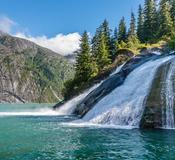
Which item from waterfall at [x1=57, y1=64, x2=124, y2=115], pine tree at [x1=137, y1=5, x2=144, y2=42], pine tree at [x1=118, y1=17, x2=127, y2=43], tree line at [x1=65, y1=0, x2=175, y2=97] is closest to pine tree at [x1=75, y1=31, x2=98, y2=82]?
tree line at [x1=65, y1=0, x2=175, y2=97]

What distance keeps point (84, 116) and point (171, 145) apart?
24806 millimetres

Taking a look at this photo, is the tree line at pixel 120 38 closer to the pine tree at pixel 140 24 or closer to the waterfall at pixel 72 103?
the pine tree at pixel 140 24

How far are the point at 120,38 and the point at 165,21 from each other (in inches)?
629

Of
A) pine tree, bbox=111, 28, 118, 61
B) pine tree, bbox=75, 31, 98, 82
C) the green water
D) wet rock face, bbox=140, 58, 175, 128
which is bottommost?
the green water

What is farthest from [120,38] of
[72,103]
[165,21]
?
[72,103]

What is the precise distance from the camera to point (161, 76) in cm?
4697

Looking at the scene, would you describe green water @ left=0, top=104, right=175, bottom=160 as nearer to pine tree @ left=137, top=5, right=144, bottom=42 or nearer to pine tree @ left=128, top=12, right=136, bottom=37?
pine tree @ left=128, top=12, right=136, bottom=37

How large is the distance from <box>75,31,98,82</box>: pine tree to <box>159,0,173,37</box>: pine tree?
1046 inches

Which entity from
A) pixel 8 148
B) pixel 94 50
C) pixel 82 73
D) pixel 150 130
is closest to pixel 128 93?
pixel 150 130

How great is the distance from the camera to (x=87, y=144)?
2941 centimetres

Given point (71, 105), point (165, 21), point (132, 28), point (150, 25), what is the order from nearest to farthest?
point (71, 105)
point (165, 21)
point (150, 25)
point (132, 28)

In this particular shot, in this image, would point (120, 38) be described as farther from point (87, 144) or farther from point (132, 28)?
point (87, 144)

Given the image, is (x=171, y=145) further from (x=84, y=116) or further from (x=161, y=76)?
(x=84, y=116)

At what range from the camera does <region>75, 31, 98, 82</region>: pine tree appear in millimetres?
94188
